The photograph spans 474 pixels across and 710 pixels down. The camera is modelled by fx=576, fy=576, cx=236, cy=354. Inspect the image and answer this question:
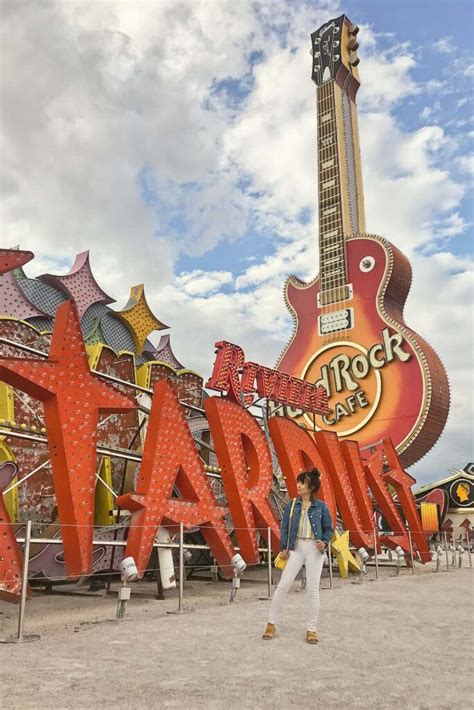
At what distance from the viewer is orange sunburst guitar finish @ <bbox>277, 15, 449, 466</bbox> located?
2495 centimetres

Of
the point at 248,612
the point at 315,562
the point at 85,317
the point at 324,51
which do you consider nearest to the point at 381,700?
the point at 315,562

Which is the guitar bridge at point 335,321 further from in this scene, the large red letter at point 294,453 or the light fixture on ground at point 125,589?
the light fixture on ground at point 125,589

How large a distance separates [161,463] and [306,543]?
4.09 meters

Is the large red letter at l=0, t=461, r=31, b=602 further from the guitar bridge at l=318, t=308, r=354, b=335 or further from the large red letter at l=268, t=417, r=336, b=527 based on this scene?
the guitar bridge at l=318, t=308, r=354, b=335

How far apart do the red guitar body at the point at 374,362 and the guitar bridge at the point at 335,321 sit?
151 mm

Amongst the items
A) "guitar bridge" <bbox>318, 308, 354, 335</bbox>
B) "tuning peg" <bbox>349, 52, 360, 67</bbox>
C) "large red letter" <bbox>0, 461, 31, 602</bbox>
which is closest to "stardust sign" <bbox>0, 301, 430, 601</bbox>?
"large red letter" <bbox>0, 461, 31, 602</bbox>

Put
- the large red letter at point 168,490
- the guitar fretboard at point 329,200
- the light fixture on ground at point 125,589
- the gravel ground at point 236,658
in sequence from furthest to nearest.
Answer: the guitar fretboard at point 329,200 → the large red letter at point 168,490 → the light fixture on ground at point 125,589 → the gravel ground at point 236,658

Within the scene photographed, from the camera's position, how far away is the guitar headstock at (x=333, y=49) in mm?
34469

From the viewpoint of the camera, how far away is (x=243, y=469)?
450 inches

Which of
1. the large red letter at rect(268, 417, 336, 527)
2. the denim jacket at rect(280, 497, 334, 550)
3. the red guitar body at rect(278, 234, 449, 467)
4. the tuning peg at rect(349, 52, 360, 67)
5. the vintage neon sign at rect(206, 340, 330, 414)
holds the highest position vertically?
the tuning peg at rect(349, 52, 360, 67)

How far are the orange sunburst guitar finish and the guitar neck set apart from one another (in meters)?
0.06

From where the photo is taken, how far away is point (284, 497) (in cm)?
1503

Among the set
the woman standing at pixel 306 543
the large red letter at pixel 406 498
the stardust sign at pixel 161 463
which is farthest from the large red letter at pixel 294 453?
the woman standing at pixel 306 543

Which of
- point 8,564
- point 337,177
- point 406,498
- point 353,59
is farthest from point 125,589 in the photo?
point 353,59
